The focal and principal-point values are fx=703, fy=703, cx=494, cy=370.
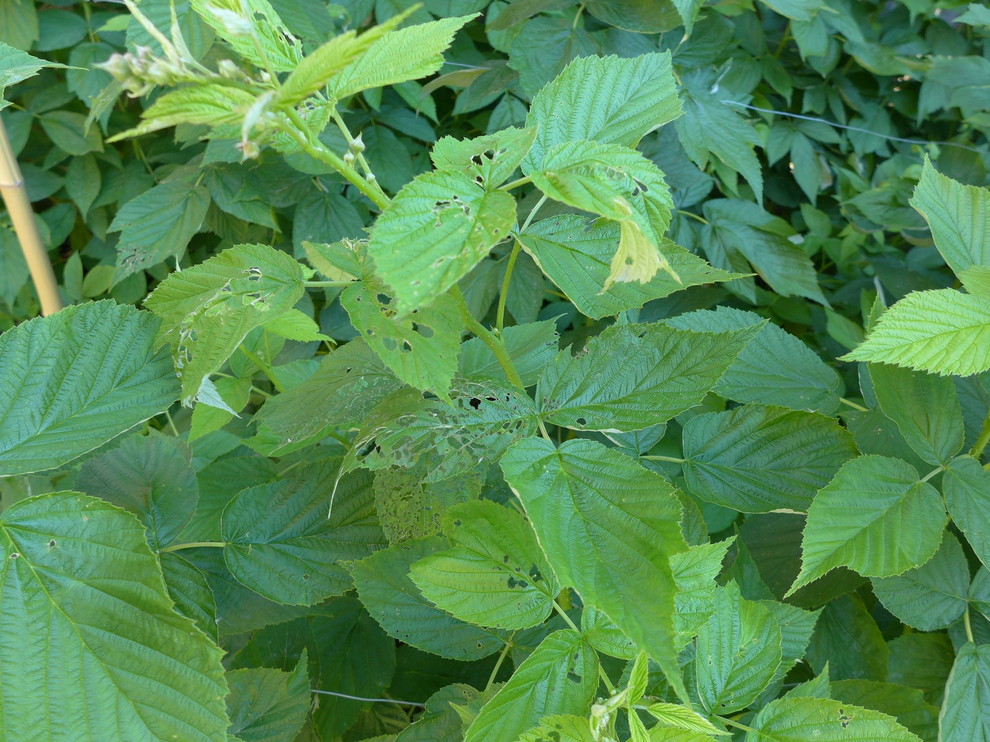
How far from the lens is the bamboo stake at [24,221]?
32.5 inches

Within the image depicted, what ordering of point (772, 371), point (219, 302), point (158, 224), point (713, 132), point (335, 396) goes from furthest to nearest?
point (158, 224), point (713, 132), point (772, 371), point (335, 396), point (219, 302)

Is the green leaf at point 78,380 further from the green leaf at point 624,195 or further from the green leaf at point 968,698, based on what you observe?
the green leaf at point 968,698

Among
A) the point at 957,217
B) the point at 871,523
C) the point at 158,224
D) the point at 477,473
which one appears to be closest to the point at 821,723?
the point at 871,523

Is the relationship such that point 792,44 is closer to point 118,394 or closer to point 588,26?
point 588,26

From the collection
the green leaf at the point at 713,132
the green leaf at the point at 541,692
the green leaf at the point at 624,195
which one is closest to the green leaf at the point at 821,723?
the green leaf at the point at 541,692

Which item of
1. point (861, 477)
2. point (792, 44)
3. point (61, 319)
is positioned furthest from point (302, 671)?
point (792, 44)

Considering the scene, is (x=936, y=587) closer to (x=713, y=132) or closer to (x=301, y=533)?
(x=301, y=533)

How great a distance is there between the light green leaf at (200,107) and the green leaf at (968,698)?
759 mm

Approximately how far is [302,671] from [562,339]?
868 mm

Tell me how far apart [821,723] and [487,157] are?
0.49m

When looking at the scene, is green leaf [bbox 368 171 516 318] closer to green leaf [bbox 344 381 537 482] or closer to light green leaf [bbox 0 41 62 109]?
green leaf [bbox 344 381 537 482]

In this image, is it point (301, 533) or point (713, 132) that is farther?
point (713, 132)

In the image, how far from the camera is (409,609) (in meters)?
0.65

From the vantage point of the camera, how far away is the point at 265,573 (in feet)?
2.11
